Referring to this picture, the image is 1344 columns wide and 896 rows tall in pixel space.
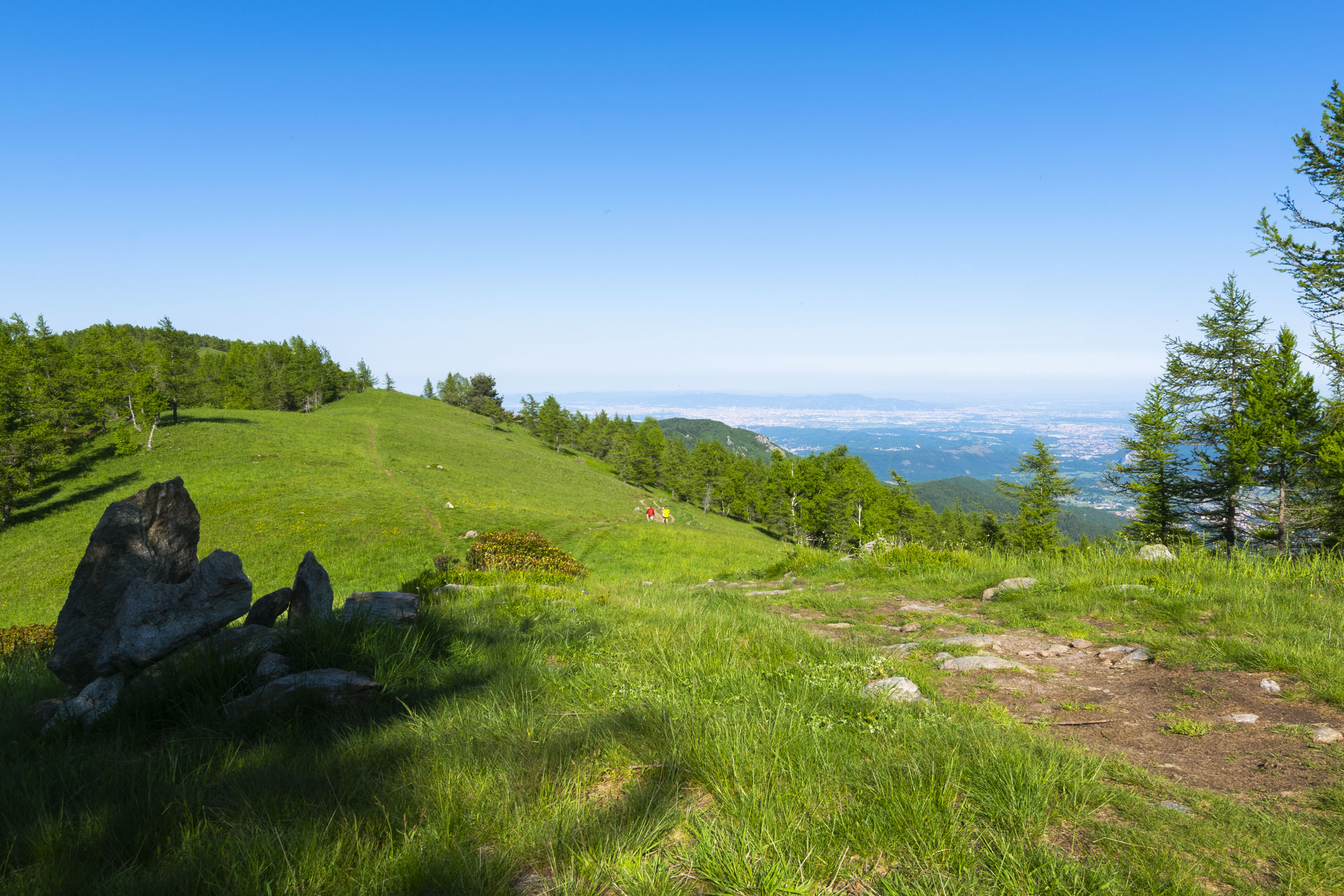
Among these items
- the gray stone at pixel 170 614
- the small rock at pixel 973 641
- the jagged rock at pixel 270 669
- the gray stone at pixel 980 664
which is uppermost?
the gray stone at pixel 170 614

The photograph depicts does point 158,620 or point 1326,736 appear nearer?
point 1326,736

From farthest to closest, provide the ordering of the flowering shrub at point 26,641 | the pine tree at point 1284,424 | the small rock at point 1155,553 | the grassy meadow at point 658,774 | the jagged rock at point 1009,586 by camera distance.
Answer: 1. the pine tree at point 1284,424
2. the small rock at point 1155,553
3. the jagged rock at point 1009,586
4. the flowering shrub at point 26,641
5. the grassy meadow at point 658,774

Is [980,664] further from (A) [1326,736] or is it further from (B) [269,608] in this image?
(B) [269,608]

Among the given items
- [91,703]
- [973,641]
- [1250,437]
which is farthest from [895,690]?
[1250,437]

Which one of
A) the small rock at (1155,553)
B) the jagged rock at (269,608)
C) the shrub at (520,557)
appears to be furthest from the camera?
the shrub at (520,557)

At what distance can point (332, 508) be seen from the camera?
35.6 m

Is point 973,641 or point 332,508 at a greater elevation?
point 973,641

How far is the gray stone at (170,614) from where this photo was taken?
464cm

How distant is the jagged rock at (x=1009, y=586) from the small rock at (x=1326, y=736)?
5168 millimetres

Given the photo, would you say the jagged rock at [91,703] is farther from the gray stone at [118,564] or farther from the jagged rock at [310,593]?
the jagged rock at [310,593]

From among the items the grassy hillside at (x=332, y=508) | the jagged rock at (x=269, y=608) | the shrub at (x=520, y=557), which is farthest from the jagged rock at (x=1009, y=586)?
the grassy hillside at (x=332, y=508)

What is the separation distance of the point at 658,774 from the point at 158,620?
15.9ft

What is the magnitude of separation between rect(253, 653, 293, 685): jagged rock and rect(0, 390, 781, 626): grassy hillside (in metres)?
21.7

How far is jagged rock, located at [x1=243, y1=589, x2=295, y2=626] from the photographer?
6.38 metres
